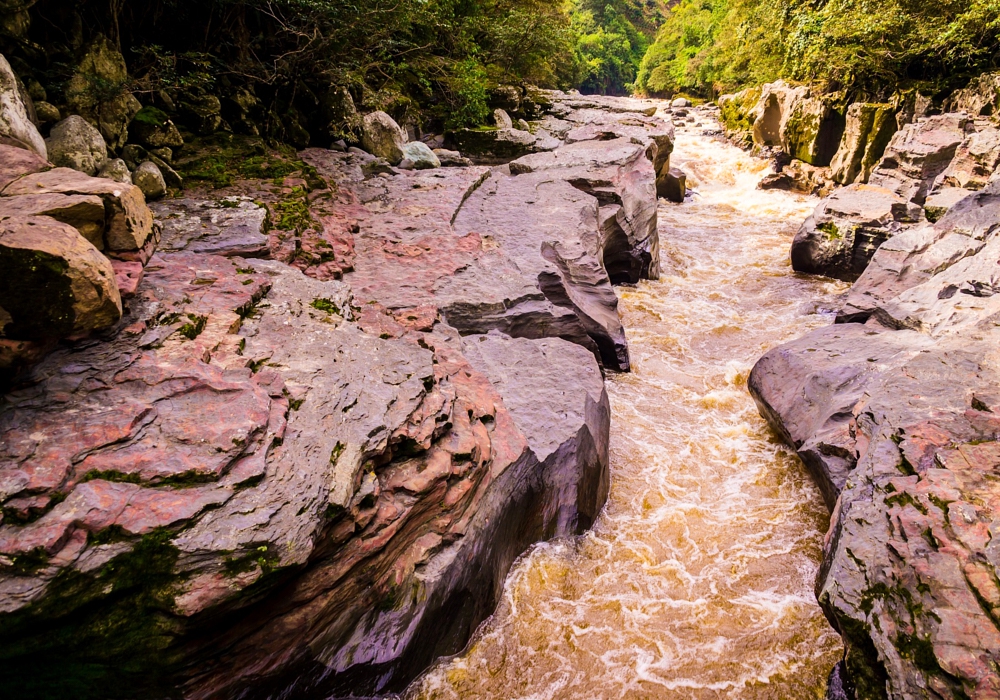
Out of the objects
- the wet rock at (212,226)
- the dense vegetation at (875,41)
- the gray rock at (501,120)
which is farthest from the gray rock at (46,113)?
the dense vegetation at (875,41)

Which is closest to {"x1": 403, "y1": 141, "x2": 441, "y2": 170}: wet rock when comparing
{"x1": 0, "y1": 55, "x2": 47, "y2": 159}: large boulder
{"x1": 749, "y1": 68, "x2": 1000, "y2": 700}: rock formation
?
{"x1": 0, "y1": 55, "x2": 47, "y2": 159}: large boulder

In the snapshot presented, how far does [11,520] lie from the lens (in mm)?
2035

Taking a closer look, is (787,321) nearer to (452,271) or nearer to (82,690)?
Answer: (452,271)

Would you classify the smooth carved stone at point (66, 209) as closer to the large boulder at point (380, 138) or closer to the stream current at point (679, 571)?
the stream current at point (679, 571)

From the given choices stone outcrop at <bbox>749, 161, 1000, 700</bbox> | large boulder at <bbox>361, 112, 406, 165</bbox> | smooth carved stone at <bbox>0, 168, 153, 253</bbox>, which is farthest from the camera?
large boulder at <bbox>361, 112, 406, 165</bbox>

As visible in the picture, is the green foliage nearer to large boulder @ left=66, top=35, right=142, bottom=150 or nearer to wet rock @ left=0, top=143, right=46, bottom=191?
large boulder @ left=66, top=35, right=142, bottom=150

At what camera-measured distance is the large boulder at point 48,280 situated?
90.4 inches

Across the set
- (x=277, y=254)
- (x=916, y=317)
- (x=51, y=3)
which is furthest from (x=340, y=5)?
(x=916, y=317)

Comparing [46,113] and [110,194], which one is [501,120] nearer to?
[46,113]

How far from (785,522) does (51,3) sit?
8242 millimetres

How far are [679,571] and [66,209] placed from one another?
4.48 meters

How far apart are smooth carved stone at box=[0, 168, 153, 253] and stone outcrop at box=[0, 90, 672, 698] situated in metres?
0.03

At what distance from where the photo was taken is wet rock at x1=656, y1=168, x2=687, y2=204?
12609 mm

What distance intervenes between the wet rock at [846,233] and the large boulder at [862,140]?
3235mm
